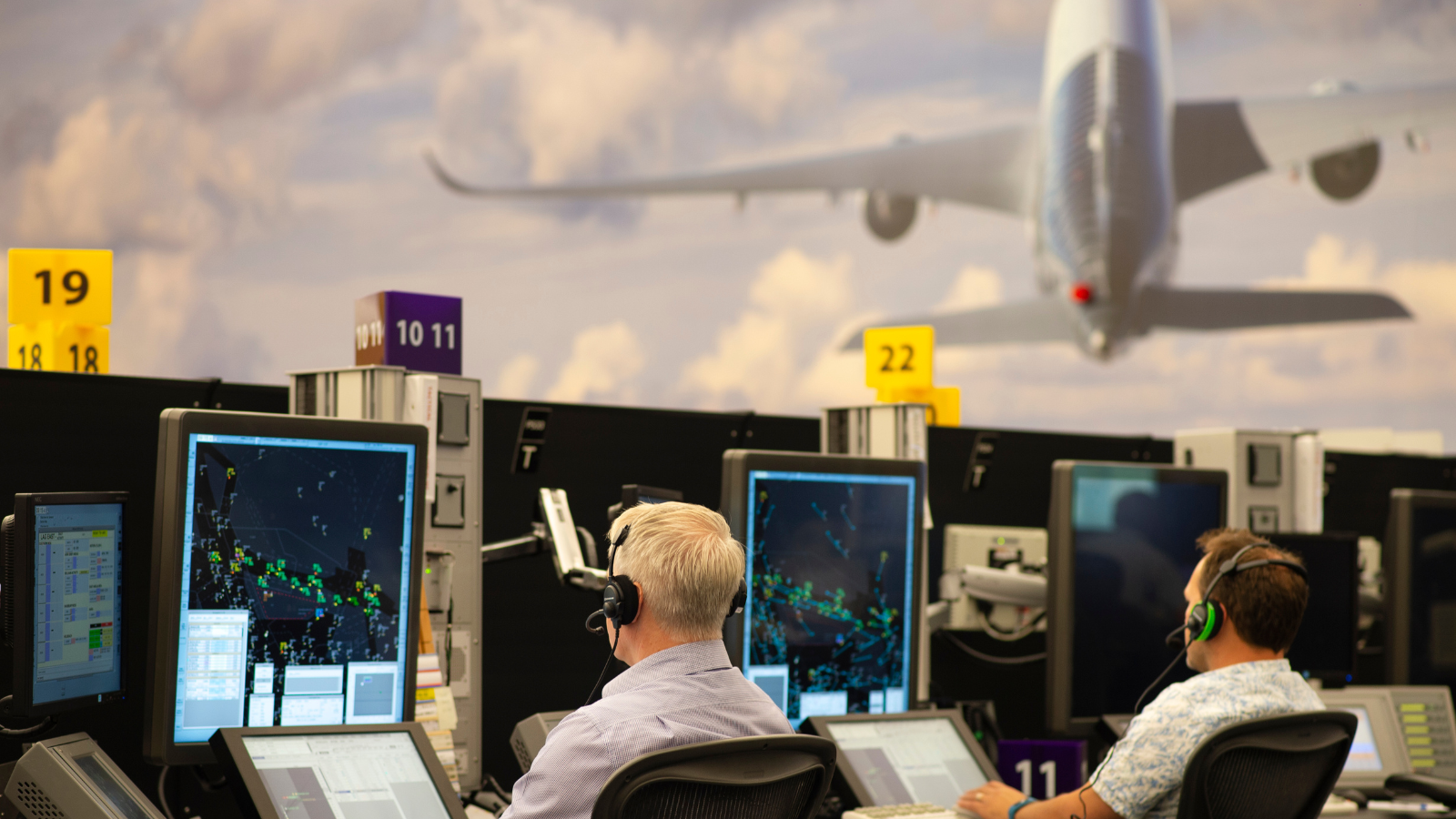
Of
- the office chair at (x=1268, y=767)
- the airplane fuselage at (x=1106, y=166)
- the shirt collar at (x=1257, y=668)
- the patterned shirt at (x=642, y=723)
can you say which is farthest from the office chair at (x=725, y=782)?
the airplane fuselage at (x=1106, y=166)

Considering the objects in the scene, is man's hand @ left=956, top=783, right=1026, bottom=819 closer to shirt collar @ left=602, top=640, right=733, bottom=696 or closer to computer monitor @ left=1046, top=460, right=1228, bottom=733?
computer monitor @ left=1046, top=460, right=1228, bottom=733

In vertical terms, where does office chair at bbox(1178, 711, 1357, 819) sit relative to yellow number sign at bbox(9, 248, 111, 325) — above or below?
below

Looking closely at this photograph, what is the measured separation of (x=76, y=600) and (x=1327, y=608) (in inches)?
106

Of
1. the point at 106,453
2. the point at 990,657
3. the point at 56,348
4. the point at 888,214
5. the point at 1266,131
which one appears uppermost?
the point at 1266,131

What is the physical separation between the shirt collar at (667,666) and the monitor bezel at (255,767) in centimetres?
49

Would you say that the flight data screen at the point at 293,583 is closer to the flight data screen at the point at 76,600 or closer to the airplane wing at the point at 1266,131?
the flight data screen at the point at 76,600

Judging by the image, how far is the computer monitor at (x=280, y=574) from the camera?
1.74 metres

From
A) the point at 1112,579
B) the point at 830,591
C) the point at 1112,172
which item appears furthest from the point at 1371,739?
the point at 1112,172

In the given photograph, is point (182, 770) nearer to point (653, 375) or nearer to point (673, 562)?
point (673, 562)

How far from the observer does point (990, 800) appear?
7.24 ft

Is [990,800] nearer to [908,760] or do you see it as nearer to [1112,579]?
[908,760]

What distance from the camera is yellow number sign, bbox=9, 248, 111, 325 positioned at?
2572 mm

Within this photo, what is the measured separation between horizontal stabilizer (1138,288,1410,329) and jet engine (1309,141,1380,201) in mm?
617

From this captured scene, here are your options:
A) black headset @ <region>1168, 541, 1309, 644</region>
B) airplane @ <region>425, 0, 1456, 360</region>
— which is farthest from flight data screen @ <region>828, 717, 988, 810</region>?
airplane @ <region>425, 0, 1456, 360</region>
